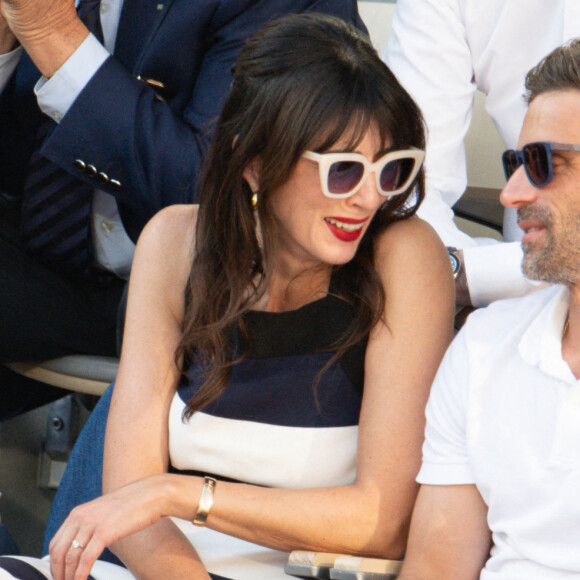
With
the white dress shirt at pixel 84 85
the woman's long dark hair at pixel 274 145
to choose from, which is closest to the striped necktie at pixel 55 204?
the white dress shirt at pixel 84 85

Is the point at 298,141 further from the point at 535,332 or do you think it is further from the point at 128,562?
the point at 128,562

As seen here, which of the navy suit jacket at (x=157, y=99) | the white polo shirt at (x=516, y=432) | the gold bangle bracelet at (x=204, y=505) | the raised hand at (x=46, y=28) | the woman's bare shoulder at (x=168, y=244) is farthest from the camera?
the navy suit jacket at (x=157, y=99)

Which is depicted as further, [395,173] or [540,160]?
[395,173]

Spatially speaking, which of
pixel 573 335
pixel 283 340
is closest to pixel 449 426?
pixel 573 335

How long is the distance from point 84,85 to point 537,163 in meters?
1.20

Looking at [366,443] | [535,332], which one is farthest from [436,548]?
[535,332]

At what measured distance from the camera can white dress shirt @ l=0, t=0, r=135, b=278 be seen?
7.56 feet

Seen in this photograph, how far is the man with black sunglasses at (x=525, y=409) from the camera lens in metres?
1.48

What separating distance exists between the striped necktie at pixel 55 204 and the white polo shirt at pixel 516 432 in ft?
4.17

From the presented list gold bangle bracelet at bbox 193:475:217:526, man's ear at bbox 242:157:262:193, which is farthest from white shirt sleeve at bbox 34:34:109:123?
gold bangle bracelet at bbox 193:475:217:526

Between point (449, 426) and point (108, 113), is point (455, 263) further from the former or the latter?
point (108, 113)

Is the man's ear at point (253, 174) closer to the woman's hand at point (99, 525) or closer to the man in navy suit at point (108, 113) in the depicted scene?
the man in navy suit at point (108, 113)

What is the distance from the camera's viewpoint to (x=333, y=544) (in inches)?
66.5

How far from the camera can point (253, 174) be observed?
187 cm
